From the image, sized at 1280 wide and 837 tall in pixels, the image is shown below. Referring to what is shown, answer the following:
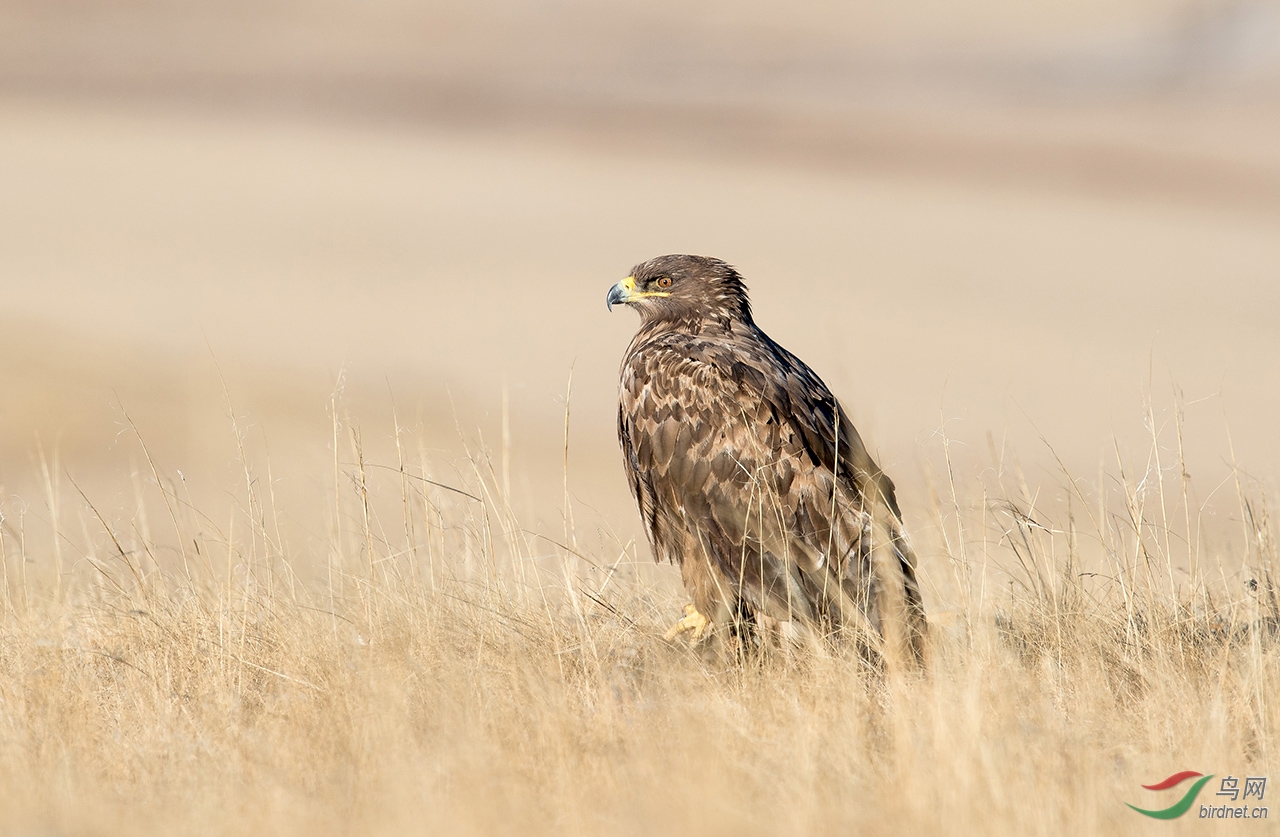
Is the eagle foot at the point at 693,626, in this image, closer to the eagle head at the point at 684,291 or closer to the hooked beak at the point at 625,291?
the eagle head at the point at 684,291

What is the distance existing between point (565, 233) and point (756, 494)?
→ 116 ft

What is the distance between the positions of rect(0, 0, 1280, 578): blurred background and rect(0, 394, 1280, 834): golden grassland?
66 cm

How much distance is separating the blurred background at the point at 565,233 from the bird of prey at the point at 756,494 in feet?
1.12

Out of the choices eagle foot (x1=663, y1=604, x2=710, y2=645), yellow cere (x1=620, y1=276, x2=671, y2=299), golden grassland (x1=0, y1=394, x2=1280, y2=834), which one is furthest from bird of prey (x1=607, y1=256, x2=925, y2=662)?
yellow cere (x1=620, y1=276, x2=671, y2=299)

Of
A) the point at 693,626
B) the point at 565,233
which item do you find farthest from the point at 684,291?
the point at 565,233

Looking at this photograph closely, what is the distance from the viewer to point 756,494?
207 inches

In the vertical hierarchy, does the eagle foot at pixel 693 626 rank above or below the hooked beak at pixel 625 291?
below

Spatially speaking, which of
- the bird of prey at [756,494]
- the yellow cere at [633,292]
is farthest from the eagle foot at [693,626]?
the yellow cere at [633,292]

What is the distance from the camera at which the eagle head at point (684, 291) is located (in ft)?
20.3

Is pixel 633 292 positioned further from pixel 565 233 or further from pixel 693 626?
pixel 565 233

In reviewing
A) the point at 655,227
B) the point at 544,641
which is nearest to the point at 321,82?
the point at 655,227

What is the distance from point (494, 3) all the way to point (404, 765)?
65.8 metres

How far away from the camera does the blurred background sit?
19219 mm

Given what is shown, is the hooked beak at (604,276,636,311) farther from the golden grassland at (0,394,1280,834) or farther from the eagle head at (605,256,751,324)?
the golden grassland at (0,394,1280,834)
